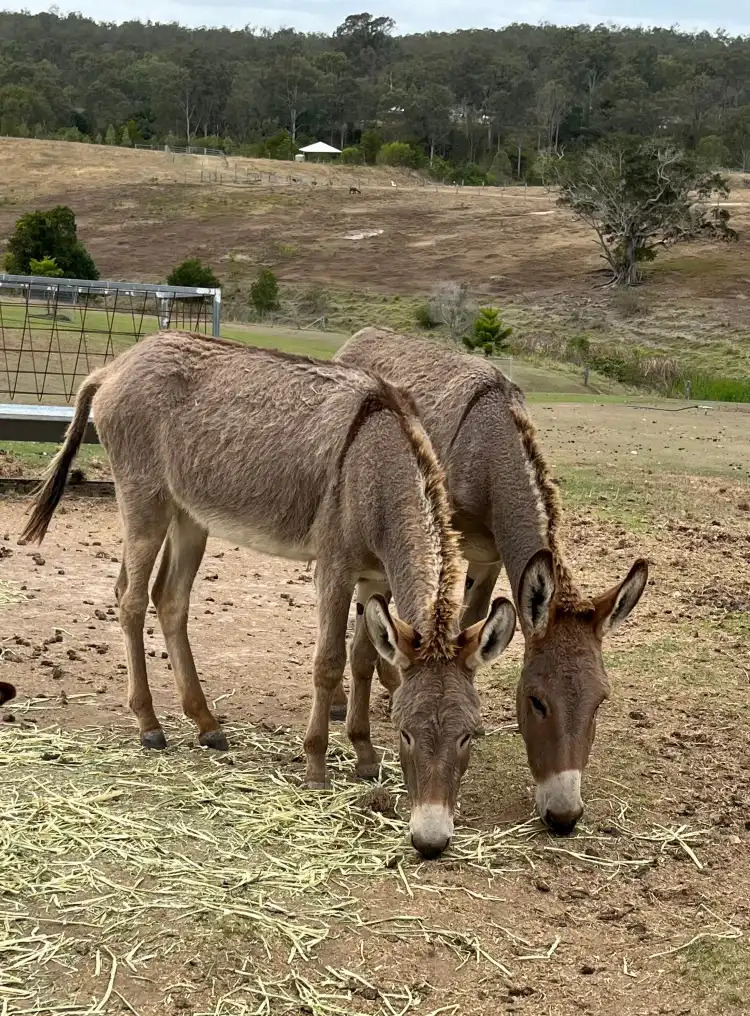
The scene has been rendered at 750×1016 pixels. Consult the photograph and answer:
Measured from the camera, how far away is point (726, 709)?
7578 millimetres

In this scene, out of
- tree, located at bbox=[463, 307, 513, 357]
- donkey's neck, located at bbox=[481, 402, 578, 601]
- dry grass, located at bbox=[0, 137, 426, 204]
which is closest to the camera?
donkey's neck, located at bbox=[481, 402, 578, 601]

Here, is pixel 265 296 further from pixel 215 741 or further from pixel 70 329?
pixel 215 741

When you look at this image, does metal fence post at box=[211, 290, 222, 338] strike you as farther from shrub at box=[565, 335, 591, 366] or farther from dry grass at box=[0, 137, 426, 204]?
dry grass at box=[0, 137, 426, 204]

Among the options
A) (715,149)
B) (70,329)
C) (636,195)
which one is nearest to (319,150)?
(715,149)

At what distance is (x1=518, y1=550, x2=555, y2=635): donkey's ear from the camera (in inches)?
211

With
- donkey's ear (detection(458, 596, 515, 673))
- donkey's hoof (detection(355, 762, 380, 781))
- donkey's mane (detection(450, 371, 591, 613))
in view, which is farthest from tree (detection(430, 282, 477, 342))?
donkey's ear (detection(458, 596, 515, 673))

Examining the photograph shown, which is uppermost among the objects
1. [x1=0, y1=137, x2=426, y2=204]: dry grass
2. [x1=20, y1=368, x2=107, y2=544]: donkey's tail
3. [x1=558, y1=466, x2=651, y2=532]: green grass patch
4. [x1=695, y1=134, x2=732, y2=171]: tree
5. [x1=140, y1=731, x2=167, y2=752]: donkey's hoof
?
[x1=695, y1=134, x2=732, y2=171]: tree

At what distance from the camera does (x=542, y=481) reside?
21.0 ft

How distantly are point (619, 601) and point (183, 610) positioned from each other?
106 inches

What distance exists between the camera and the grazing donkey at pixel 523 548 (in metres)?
5.41

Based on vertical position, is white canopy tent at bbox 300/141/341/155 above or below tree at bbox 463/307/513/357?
above

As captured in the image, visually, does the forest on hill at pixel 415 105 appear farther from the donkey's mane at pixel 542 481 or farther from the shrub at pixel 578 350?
the donkey's mane at pixel 542 481

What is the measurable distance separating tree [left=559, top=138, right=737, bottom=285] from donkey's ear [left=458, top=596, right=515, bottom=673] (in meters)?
56.4

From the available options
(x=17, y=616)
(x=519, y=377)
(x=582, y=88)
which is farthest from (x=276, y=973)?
(x=582, y=88)
